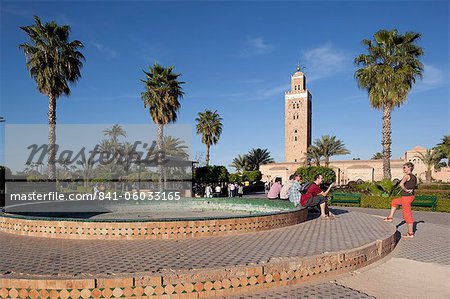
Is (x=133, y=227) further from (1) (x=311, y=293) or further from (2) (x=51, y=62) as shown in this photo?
(2) (x=51, y=62)

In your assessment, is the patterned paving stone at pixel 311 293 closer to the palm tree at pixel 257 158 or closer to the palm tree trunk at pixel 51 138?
the palm tree trunk at pixel 51 138

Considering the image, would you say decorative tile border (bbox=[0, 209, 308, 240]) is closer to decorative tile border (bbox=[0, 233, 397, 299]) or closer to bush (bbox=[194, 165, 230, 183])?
decorative tile border (bbox=[0, 233, 397, 299])

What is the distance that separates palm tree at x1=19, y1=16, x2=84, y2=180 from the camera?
74.0ft

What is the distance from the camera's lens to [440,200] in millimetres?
15719

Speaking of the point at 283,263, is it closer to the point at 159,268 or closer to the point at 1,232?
the point at 159,268

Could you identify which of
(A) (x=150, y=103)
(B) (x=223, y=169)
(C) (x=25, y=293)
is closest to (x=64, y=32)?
(A) (x=150, y=103)

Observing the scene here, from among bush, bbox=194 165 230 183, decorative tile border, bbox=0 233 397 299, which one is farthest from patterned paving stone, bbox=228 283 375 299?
bush, bbox=194 165 230 183

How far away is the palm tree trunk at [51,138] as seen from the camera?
2258 cm

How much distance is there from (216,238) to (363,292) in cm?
355

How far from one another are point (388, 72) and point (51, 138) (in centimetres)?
2318

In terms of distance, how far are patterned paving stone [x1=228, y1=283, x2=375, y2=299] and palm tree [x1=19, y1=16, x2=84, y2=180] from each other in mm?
21788

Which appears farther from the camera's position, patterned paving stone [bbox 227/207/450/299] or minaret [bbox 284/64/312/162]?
minaret [bbox 284/64/312/162]

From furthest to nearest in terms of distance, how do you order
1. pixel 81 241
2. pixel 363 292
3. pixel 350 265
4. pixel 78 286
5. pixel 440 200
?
pixel 440 200
pixel 81 241
pixel 350 265
pixel 363 292
pixel 78 286

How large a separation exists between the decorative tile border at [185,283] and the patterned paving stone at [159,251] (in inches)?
12.7
